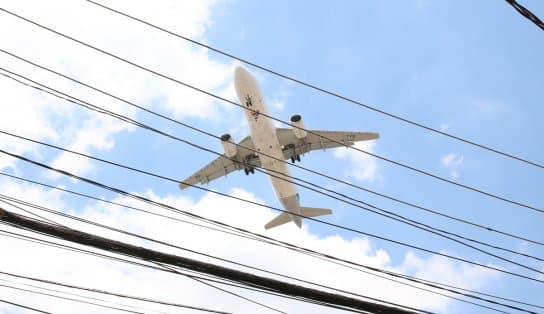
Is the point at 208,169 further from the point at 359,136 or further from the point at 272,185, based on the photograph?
the point at 359,136

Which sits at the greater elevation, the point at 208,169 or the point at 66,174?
the point at 208,169

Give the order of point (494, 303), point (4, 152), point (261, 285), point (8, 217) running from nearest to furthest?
1. point (8, 217)
2. point (261, 285)
3. point (4, 152)
4. point (494, 303)

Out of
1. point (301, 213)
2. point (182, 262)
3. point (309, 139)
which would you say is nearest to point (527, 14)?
point (182, 262)

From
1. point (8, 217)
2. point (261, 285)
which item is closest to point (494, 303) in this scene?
point (261, 285)

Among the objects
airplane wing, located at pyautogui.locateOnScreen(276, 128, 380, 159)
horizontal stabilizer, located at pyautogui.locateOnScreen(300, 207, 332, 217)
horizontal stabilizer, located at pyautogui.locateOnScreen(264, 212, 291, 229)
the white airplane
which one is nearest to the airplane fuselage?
the white airplane

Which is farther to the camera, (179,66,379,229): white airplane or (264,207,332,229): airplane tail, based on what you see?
(264,207,332,229): airplane tail

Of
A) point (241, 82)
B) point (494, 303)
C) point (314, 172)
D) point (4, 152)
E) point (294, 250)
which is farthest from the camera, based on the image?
Result: point (241, 82)

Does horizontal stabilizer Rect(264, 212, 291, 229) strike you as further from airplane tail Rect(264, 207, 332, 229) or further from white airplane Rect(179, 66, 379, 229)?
white airplane Rect(179, 66, 379, 229)
